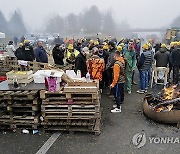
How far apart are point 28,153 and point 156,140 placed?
9.64ft

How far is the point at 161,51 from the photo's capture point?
9.55 m

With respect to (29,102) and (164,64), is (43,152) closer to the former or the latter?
(29,102)

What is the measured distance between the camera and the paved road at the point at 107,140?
520 centimetres

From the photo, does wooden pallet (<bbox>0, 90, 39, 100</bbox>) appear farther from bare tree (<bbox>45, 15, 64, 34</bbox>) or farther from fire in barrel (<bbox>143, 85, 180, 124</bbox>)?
bare tree (<bbox>45, 15, 64, 34</bbox>)

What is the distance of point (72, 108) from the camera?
5855mm

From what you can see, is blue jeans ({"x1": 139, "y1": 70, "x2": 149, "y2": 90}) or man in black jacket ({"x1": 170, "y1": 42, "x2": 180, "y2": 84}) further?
man in black jacket ({"x1": 170, "y1": 42, "x2": 180, "y2": 84})

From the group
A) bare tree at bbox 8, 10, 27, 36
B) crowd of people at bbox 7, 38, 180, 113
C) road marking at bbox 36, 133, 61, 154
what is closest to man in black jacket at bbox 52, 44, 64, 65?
crowd of people at bbox 7, 38, 180, 113

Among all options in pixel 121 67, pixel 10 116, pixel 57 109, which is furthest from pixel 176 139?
pixel 10 116

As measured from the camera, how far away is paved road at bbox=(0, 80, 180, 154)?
520cm

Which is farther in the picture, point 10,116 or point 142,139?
point 10,116

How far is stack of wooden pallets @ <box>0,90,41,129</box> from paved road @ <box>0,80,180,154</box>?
0.85 feet

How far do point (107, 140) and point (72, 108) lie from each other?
1140 mm

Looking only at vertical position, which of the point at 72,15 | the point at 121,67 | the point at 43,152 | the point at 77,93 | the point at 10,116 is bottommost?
the point at 43,152

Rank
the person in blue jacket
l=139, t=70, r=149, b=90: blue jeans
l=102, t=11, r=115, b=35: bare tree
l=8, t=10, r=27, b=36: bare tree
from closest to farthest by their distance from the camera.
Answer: l=139, t=70, r=149, b=90: blue jeans → the person in blue jacket → l=8, t=10, r=27, b=36: bare tree → l=102, t=11, r=115, b=35: bare tree
